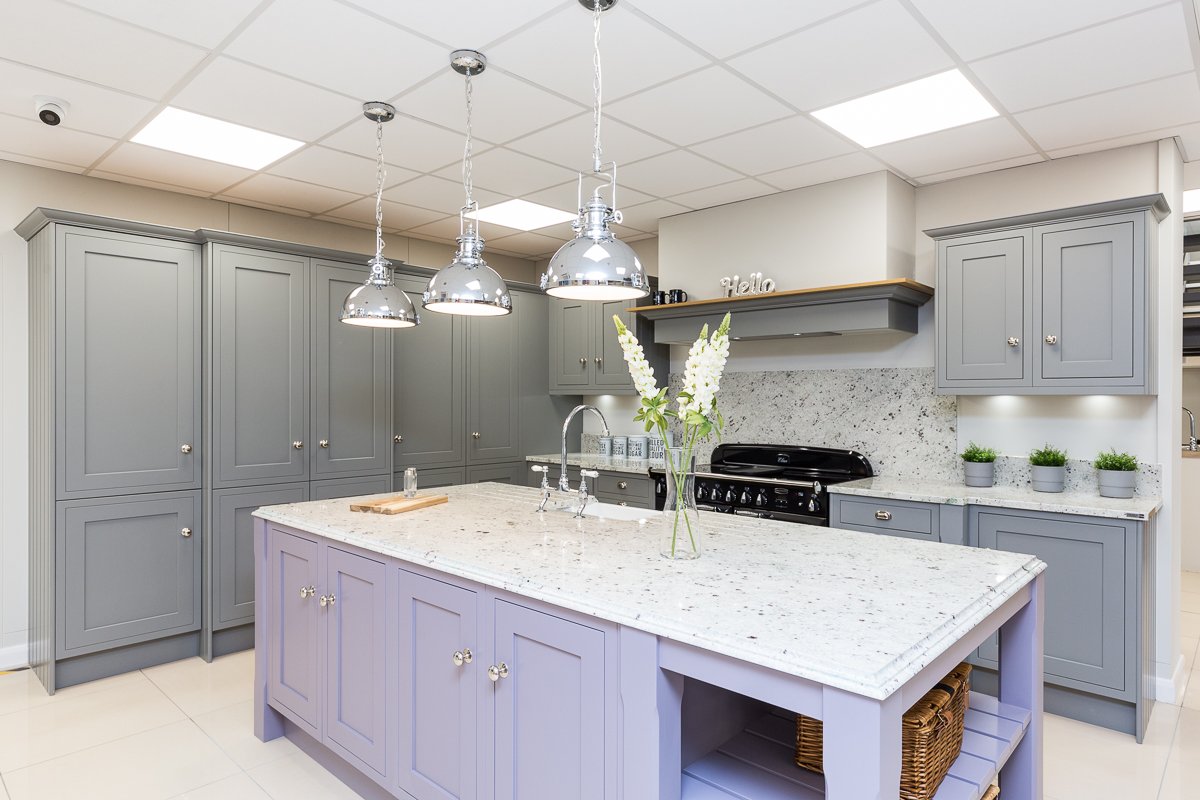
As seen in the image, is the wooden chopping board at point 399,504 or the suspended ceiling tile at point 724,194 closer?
the wooden chopping board at point 399,504

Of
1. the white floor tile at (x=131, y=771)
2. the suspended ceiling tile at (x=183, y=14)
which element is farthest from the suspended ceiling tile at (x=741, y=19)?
the white floor tile at (x=131, y=771)

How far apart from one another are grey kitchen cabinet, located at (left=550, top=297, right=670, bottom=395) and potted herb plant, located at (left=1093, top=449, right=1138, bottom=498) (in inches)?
105

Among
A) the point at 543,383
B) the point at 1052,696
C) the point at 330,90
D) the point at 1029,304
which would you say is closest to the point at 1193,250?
the point at 1029,304

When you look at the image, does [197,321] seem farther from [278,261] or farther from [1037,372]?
[1037,372]

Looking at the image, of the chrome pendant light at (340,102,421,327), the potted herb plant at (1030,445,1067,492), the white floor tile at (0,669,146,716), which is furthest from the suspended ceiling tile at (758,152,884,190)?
the white floor tile at (0,669,146,716)

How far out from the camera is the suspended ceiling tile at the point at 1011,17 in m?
2.21

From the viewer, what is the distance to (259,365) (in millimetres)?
3998

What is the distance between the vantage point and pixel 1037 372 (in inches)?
132

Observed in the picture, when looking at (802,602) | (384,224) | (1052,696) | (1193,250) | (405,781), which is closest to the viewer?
(802,602)

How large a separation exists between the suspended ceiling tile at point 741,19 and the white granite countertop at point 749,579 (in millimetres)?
1679

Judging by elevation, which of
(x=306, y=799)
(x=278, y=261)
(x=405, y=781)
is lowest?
(x=306, y=799)

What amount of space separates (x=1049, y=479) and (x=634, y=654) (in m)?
2.84

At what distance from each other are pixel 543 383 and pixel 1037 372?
135 inches

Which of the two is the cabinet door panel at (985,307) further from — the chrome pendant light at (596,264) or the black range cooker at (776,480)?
the chrome pendant light at (596,264)
